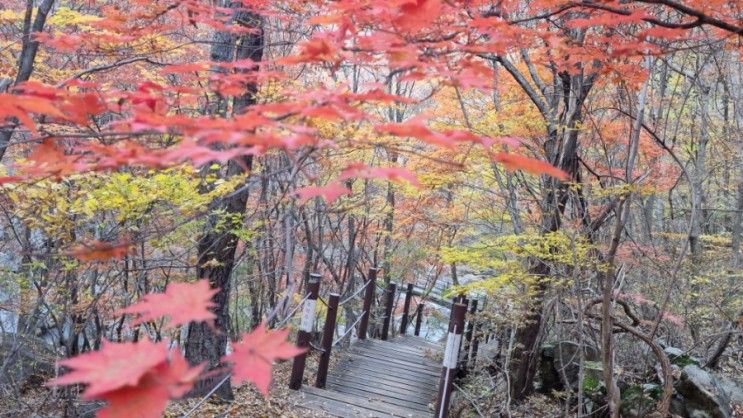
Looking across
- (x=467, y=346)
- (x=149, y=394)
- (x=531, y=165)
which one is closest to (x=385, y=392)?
(x=467, y=346)

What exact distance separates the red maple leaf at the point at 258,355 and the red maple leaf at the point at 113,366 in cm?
16

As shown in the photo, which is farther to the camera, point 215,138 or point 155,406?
point 215,138

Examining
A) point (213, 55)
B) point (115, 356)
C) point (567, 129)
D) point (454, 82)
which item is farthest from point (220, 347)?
point (115, 356)

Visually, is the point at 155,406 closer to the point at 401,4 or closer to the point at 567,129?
the point at 401,4

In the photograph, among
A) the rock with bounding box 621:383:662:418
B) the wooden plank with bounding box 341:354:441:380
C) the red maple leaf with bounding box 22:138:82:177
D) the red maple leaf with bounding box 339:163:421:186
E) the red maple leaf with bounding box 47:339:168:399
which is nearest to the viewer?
the red maple leaf with bounding box 47:339:168:399

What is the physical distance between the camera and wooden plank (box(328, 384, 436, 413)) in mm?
6426

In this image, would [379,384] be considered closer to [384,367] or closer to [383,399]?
[383,399]

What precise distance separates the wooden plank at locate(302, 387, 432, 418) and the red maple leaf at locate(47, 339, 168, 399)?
16.7 feet

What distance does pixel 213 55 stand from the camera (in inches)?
220

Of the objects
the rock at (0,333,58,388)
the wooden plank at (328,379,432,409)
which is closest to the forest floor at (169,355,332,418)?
the wooden plank at (328,379,432,409)

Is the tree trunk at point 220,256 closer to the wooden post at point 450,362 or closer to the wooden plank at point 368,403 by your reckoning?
the wooden plank at point 368,403

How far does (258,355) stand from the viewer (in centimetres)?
123

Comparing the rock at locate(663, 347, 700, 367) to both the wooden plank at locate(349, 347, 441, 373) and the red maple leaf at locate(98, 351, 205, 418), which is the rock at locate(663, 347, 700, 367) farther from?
the red maple leaf at locate(98, 351, 205, 418)

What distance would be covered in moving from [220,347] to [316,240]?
6.77 m
